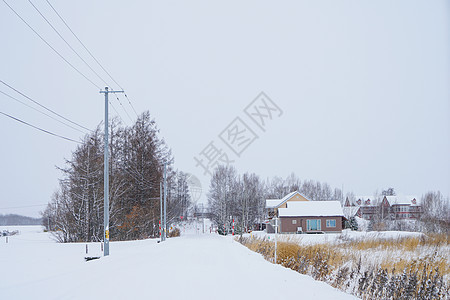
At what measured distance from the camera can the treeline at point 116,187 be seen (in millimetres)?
31906

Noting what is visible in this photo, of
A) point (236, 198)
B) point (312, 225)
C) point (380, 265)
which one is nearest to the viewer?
point (380, 265)

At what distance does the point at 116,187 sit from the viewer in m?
34.8

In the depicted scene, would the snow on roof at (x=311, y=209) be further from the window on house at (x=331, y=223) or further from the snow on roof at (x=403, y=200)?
the snow on roof at (x=403, y=200)

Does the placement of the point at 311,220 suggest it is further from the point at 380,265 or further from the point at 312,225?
the point at 380,265

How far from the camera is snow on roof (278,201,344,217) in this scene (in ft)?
156

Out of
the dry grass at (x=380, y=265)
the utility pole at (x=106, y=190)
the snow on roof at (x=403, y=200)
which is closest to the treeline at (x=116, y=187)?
the utility pole at (x=106, y=190)

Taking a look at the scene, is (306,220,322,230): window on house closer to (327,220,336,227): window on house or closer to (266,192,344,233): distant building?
(266,192,344,233): distant building

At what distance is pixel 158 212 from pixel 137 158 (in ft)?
21.8

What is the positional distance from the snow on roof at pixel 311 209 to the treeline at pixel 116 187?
15.3 metres

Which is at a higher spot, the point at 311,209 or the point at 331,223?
the point at 311,209

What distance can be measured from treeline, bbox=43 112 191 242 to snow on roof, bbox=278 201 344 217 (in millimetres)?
15270

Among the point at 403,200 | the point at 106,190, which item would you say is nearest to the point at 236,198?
the point at 403,200

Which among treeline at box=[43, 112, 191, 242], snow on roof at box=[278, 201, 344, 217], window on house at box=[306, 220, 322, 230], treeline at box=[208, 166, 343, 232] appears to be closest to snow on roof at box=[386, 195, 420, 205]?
treeline at box=[208, 166, 343, 232]

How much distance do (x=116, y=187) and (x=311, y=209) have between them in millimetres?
25641
